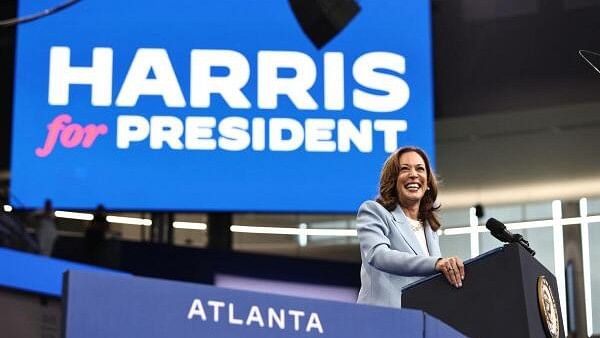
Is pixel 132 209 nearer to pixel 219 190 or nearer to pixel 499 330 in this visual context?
pixel 219 190

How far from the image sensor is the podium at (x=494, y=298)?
8.18 ft

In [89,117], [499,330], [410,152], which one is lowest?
[499,330]

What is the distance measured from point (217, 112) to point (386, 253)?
6.37 m

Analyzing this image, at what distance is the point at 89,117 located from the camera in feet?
29.7

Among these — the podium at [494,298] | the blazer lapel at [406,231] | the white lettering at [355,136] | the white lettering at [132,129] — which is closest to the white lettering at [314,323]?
the podium at [494,298]

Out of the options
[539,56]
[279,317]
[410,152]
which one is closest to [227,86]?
[539,56]

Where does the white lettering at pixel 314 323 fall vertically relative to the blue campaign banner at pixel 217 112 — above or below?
below

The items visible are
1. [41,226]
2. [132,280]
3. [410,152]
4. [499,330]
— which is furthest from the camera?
[41,226]

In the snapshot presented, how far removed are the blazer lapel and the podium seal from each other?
0.36 m

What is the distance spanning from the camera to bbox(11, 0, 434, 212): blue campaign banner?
29.6 feet

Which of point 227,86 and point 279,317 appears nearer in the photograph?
point 279,317

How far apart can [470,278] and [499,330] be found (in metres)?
0.13

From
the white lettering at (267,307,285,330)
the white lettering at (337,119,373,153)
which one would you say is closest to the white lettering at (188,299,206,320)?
the white lettering at (267,307,285,330)

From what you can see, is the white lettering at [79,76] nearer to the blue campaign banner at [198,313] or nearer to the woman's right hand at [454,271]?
the woman's right hand at [454,271]
